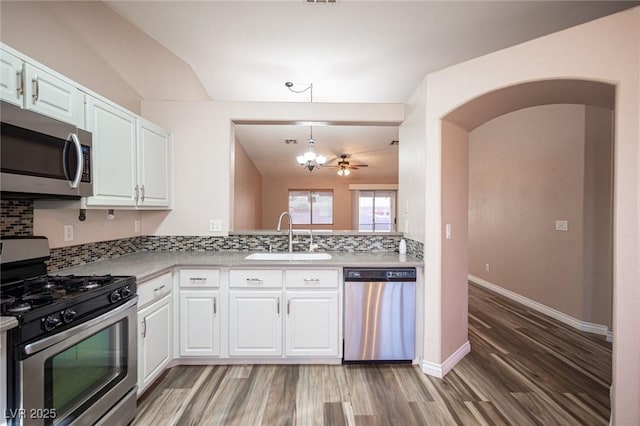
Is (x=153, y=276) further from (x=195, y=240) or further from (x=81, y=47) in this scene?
(x=81, y=47)

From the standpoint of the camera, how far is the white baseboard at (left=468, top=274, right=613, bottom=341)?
Result: 313cm

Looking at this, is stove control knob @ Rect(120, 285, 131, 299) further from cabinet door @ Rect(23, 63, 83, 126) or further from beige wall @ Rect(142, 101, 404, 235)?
beige wall @ Rect(142, 101, 404, 235)

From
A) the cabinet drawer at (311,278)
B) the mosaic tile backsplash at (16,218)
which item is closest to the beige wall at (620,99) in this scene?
the cabinet drawer at (311,278)

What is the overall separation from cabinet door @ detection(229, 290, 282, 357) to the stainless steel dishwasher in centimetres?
59

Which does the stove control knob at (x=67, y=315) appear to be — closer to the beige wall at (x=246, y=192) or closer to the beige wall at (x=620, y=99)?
the beige wall at (x=620, y=99)

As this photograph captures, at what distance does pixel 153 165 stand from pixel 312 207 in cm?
691

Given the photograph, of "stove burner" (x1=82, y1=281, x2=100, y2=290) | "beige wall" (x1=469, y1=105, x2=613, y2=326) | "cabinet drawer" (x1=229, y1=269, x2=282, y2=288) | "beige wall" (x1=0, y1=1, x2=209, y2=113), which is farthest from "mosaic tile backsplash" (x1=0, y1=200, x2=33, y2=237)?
"beige wall" (x1=469, y1=105, x2=613, y2=326)

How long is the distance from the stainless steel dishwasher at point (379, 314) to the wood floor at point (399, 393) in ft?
0.48

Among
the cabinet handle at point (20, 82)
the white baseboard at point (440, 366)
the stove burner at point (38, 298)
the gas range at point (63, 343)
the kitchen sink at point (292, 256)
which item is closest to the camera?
the gas range at point (63, 343)

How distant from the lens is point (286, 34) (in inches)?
105

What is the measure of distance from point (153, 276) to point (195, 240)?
2.80 feet

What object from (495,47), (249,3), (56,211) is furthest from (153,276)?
(495,47)

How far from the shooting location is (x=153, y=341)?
2.11 metres

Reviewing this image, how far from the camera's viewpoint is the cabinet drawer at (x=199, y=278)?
240 centimetres
